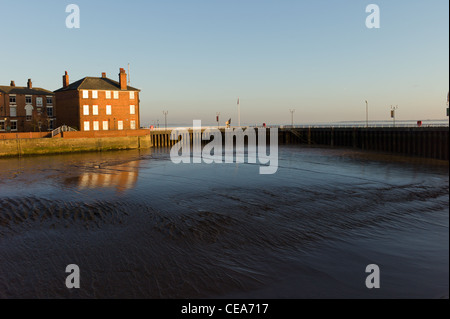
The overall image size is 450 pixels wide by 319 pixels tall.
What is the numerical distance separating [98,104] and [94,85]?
390 cm

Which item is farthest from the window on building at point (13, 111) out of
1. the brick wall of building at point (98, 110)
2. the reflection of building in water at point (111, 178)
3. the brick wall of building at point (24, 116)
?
the reflection of building in water at point (111, 178)

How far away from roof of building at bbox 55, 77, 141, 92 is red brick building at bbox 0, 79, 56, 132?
9.63m

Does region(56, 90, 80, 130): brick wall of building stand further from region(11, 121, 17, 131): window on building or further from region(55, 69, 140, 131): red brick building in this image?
region(11, 121, 17, 131): window on building

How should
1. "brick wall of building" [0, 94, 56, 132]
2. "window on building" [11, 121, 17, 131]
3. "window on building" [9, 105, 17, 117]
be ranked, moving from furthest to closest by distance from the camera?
"window on building" [11, 121, 17, 131] < "window on building" [9, 105, 17, 117] < "brick wall of building" [0, 94, 56, 132]

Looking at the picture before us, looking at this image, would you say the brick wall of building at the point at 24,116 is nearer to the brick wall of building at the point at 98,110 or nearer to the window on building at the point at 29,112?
the window on building at the point at 29,112

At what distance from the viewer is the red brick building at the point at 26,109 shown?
72312mm

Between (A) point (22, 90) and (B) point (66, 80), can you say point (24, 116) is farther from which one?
(B) point (66, 80)

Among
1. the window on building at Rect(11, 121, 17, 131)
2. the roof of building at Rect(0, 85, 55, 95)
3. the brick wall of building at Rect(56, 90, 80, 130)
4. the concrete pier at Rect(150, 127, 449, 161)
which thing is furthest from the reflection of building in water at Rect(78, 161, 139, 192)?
the roof of building at Rect(0, 85, 55, 95)

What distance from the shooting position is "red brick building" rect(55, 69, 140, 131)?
6606 cm

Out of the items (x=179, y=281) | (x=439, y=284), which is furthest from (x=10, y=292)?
(x=439, y=284)

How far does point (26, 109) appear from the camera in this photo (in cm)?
7531

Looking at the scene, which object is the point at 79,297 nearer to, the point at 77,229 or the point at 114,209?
the point at 77,229

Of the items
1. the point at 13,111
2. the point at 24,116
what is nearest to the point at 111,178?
the point at 24,116
